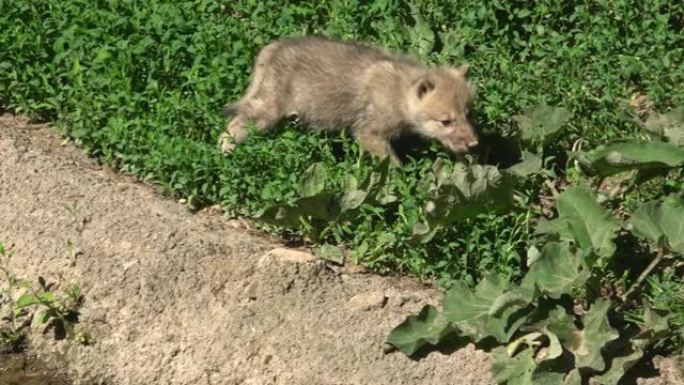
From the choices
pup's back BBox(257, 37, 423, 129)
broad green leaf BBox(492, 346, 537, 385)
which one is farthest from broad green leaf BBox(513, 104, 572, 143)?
broad green leaf BBox(492, 346, 537, 385)

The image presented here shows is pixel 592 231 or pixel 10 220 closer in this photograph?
pixel 592 231

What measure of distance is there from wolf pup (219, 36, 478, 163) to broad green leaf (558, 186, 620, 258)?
1.68 m

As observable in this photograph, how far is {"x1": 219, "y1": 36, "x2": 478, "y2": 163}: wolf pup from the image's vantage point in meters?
9.02

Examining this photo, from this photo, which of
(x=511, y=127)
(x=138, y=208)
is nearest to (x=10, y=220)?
(x=138, y=208)

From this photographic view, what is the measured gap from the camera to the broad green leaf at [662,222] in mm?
7180

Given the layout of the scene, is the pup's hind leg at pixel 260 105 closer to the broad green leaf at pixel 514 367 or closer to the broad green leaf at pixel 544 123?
the broad green leaf at pixel 544 123

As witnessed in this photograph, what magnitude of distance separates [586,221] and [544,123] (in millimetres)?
1139

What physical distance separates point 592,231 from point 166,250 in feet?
7.66

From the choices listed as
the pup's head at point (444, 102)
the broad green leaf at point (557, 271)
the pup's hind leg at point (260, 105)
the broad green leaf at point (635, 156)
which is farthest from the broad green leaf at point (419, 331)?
the pup's hind leg at point (260, 105)

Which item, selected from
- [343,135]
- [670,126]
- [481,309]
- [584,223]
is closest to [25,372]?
[343,135]

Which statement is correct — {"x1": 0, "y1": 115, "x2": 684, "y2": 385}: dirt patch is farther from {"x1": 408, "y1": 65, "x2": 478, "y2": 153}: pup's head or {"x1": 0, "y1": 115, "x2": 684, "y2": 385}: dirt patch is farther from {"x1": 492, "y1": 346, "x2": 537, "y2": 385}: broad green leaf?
{"x1": 408, "y1": 65, "x2": 478, "y2": 153}: pup's head

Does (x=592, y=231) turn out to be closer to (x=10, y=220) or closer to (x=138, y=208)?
(x=138, y=208)

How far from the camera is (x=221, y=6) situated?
1011 centimetres

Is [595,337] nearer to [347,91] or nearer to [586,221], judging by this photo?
[586,221]
